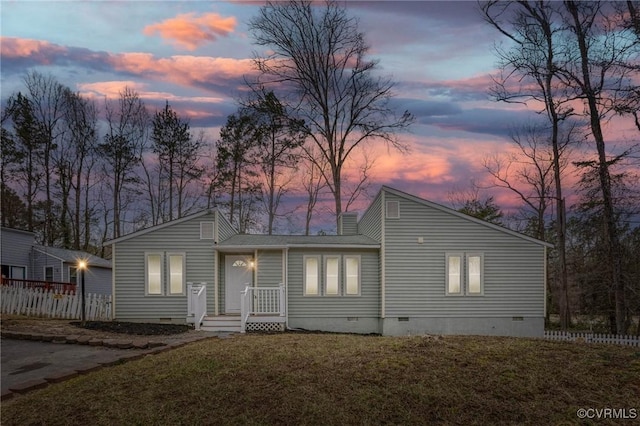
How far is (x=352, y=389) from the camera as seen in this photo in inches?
256

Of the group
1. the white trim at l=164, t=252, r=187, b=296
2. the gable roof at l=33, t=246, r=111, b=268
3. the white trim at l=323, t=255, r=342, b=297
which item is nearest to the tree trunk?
the white trim at l=323, t=255, r=342, b=297

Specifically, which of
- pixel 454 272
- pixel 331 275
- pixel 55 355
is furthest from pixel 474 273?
pixel 55 355

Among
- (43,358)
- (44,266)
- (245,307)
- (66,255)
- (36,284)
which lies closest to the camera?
(43,358)

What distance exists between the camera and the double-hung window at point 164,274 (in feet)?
53.4

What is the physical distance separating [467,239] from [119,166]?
24078 mm

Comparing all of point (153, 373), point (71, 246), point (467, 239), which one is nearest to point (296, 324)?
point (467, 239)

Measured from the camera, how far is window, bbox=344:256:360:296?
16.6 meters

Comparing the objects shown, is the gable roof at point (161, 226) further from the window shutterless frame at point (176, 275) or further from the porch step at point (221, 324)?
the porch step at point (221, 324)

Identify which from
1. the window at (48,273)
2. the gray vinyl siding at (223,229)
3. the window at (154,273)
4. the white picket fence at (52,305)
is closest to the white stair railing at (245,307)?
the gray vinyl siding at (223,229)

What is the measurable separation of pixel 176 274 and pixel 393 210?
25.4ft

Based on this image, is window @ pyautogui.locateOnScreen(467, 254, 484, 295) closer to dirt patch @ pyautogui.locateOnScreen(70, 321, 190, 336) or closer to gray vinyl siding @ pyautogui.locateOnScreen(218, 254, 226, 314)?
gray vinyl siding @ pyautogui.locateOnScreen(218, 254, 226, 314)

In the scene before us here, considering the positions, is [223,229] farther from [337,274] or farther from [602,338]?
[602,338]

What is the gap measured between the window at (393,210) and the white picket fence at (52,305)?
10950mm

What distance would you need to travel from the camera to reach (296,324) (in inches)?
645
